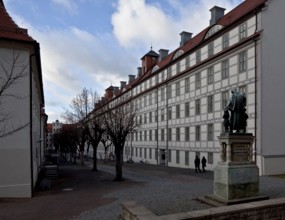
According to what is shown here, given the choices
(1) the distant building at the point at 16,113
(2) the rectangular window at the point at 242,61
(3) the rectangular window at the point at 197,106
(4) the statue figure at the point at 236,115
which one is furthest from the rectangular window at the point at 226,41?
(1) the distant building at the point at 16,113

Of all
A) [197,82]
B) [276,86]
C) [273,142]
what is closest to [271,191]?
[273,142]

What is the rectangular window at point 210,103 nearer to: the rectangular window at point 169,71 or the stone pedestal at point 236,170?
the rectangular window at point 169,71

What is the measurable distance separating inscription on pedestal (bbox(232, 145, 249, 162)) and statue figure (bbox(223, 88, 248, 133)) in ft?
2.10

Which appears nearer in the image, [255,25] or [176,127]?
[255,25]

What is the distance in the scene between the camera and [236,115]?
1217cm

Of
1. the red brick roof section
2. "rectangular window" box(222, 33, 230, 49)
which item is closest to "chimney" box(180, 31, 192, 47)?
"rectangular window" box(222, 33, 230, 49)

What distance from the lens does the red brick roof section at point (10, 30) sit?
15.9m

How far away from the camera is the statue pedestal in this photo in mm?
11305

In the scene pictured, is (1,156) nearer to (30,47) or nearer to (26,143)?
(26,143)

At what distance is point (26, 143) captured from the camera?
53.1 ft

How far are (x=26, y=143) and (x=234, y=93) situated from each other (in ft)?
33.1

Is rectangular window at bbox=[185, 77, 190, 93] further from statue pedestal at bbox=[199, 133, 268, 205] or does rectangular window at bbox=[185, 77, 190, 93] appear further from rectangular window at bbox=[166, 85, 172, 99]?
statue pedestal at bbox=[199, 133, 268, 205]

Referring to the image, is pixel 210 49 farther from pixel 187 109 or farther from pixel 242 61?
pixel 187 109

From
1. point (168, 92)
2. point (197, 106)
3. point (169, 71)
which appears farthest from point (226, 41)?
point (168, 92)
